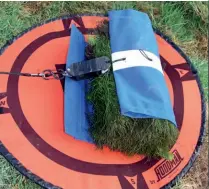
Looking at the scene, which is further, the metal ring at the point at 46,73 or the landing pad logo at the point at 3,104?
the metal ring at the point at 46,73

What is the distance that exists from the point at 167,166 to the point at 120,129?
1.11 feet

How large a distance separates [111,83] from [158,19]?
0.82 metres

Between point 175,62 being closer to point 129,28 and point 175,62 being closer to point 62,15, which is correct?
point 129,28

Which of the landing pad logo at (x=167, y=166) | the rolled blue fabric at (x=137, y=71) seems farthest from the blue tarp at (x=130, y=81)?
the landing pad logo at (x=167, y=166)

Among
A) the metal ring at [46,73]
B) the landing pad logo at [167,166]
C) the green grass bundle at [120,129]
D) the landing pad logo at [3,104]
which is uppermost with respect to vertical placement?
the metal ring at [46,73]

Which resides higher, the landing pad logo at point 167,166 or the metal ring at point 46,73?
the metal ring at point 46,73

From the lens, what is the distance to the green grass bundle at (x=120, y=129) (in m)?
1.62

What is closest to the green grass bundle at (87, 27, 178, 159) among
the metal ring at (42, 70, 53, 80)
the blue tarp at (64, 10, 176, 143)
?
the blue tarp at (64, 10, 176, 143)

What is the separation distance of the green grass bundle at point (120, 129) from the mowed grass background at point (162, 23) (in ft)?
0.93

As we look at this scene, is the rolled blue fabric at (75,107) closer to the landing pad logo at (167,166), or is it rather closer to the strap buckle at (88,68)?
the strap buckle at (88,68)

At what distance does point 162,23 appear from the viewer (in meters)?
2.35

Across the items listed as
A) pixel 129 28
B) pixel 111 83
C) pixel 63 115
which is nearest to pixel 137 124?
pixel 111 83

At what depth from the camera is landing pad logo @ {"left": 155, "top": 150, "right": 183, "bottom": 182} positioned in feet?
5.84

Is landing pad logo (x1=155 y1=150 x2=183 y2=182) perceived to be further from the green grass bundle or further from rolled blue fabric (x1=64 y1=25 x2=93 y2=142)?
rolled blue fabric (x1=64 y1=25 x2=93 y2=142)
